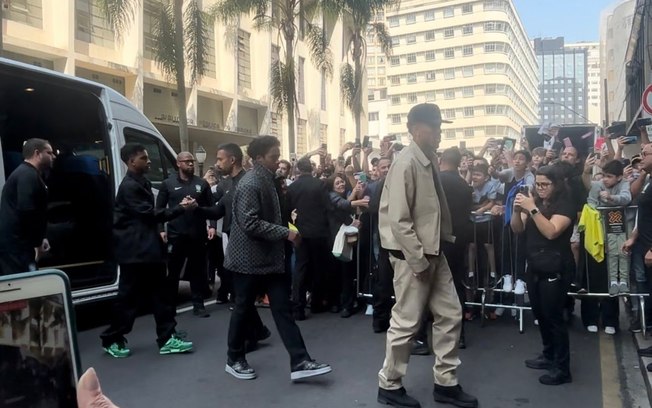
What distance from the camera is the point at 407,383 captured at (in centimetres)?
489

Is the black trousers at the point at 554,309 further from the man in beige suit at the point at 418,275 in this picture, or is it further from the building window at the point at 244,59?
the building window at the point at 244,59

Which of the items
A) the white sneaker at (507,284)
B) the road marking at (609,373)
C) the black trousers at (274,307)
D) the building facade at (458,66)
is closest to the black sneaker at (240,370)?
the black trousers at (274,307)

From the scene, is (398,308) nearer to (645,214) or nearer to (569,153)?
(645,214)

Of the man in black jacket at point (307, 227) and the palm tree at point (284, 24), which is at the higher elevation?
the palm tree at point (284, 24)

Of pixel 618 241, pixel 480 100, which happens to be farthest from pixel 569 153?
pixel 480 100

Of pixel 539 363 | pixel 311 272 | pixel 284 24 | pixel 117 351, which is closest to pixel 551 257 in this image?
pixel 539 363

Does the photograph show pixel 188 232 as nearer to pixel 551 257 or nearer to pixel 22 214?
pixel 22 214

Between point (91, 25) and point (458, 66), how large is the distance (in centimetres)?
8296

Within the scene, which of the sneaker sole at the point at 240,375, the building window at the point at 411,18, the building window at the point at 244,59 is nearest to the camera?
the sneaker sole at the point at 240,375

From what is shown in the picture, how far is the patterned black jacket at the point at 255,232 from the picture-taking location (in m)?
4.78

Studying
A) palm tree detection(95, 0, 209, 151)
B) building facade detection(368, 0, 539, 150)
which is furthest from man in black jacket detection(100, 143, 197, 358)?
building facade detection(368, 0, 539, 150)

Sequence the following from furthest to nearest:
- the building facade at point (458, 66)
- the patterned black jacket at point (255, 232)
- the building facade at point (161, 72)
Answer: the building facade at point (458, 66) < the building facade at point (161, 72) < the patterned black jacket at point (255, 232)

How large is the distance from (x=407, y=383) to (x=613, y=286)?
2636 millimetres

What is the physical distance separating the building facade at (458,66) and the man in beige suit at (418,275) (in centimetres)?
8768
